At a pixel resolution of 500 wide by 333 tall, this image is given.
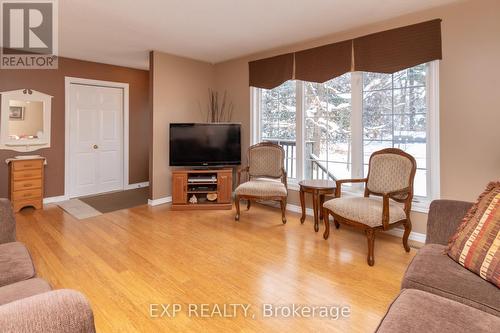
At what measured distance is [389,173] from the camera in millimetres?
3035

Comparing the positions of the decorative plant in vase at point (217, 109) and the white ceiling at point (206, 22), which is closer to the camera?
the white ceiling at point (206, 22)

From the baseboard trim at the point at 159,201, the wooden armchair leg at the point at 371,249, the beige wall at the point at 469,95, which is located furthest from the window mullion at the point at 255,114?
the wooden armchair leg at the point at 371,249

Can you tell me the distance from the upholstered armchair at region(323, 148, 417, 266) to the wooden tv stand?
1.73m

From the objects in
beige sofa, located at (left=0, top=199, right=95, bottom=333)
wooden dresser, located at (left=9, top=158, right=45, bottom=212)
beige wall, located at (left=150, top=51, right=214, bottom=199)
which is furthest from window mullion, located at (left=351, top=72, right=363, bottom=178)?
wooden dresser, located at (left=9, top=158, right=45, bottom=212)

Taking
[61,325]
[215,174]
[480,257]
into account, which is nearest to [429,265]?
[480,257]

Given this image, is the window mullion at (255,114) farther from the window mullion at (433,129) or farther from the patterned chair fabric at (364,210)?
the window mullion at (433,129)

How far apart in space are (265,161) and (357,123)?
136 centimetres

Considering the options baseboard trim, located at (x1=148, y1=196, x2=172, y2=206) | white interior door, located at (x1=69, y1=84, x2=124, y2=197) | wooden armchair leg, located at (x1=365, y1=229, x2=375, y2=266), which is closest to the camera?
wooden armchair leg, located at (x1=365, y1=229, x2=375, y2=266)

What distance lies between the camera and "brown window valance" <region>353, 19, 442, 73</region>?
9.50 ft

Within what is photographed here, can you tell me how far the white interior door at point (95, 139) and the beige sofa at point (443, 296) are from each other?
5288 mm

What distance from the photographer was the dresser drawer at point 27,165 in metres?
4.07

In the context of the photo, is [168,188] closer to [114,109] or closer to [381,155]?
[114,109]

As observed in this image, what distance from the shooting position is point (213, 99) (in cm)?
523

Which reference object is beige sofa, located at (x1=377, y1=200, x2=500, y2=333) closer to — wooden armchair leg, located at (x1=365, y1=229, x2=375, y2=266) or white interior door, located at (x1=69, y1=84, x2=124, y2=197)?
wooden armchair leg, located at (x1=365, y1=229, x2=375, y2=266)
